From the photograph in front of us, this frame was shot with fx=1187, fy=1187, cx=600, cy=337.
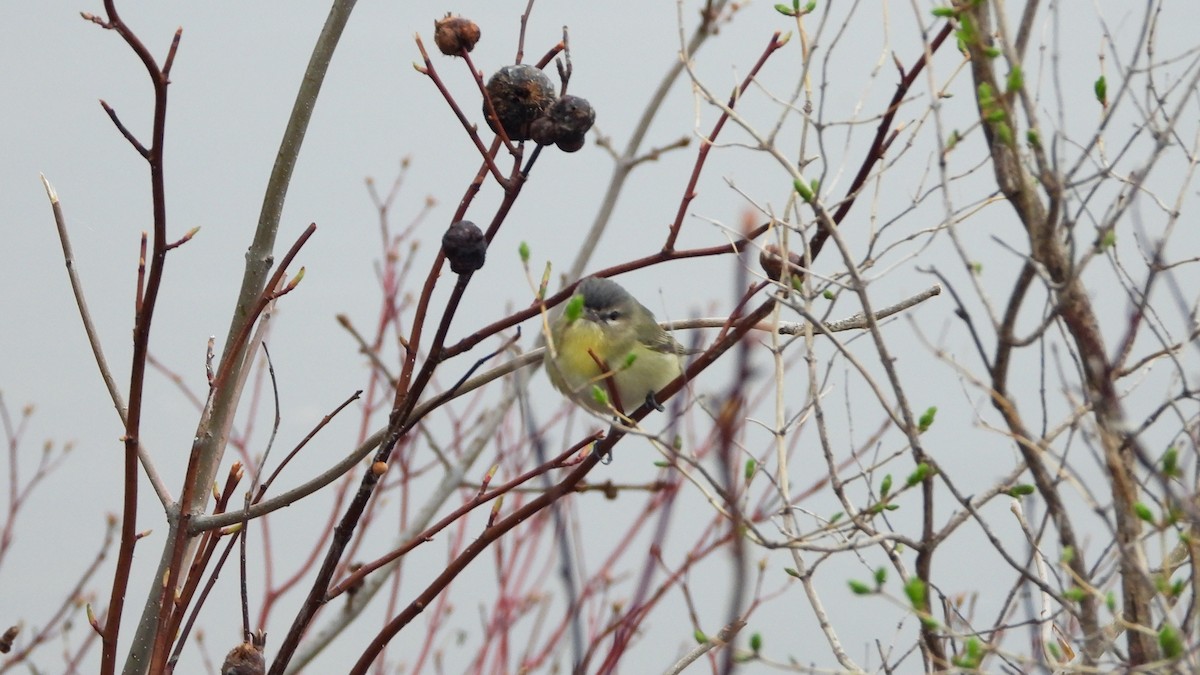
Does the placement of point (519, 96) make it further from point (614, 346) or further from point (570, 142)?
point (614, 346)

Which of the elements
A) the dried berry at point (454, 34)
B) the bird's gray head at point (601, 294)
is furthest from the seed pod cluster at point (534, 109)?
the bird's gray head at point (601, 294)

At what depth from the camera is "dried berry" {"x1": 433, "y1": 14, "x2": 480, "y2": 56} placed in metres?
1.47

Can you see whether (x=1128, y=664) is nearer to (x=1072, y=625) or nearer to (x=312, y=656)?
(x=1072, y=625)

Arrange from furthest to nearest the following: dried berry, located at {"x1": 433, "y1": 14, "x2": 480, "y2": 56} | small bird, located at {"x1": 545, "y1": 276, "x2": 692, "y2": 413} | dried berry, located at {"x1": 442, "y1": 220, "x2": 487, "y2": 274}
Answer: small bird, located at {"x1": 545, "y1": 276, "x2": 692, "y2": 413} < dried berry, located at {"x1": 433, "y1": 14, "x2": 480, "y2": 56} < dried berry, located at {"x1": 442, "y1": 220, "x2": 487, "y2": 274}

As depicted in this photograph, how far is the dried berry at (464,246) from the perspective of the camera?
1229 mm

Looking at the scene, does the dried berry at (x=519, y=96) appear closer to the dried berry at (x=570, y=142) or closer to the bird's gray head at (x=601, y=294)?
the dried berry at (x=570, y=142)

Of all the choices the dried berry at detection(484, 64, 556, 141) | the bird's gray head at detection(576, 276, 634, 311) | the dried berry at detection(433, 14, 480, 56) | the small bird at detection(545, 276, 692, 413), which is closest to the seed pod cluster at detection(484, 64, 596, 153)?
the dried berry at detection(484, 64, 556, 141)

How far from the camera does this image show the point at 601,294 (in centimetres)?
227

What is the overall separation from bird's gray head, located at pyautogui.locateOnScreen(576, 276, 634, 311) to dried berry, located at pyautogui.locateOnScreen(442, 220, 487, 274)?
37.7 inches

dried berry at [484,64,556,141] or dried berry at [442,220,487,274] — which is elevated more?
dried berry at [484,64,556,141]

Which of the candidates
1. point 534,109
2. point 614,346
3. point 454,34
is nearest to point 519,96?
point 534,109

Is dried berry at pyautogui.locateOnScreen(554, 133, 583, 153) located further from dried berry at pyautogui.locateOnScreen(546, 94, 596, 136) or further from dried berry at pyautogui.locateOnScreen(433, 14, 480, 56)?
dried berry at pyautogui.locateOnScreen(433, 14, 480, 56)

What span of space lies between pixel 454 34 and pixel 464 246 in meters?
0.38

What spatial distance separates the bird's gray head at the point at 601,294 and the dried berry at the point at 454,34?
2.54 ft
